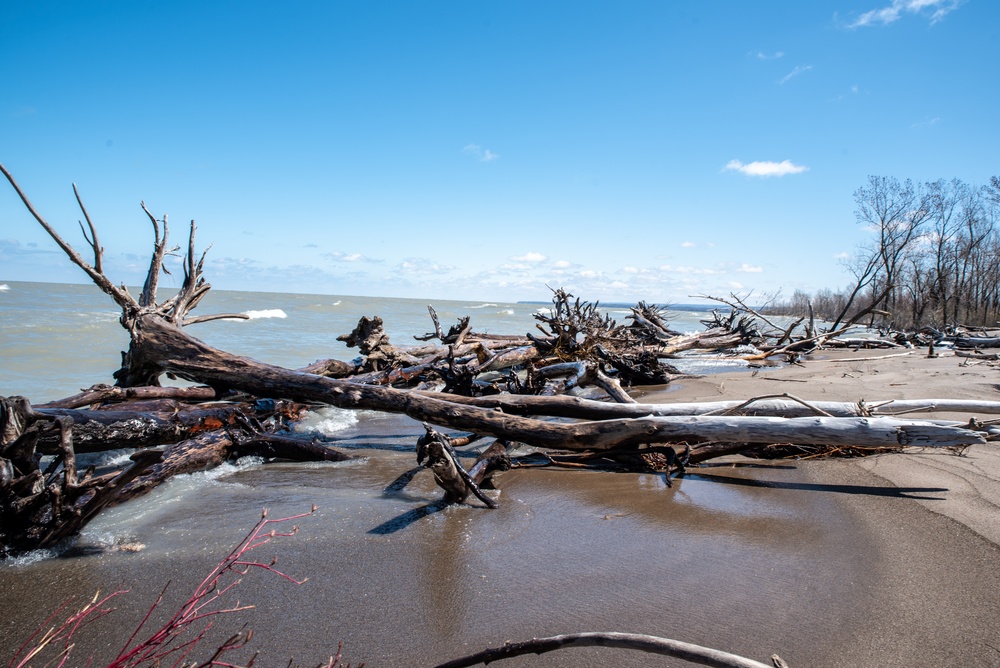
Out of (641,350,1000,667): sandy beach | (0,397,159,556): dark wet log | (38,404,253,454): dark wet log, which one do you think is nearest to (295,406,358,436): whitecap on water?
(38,404,253,454): dark wet log

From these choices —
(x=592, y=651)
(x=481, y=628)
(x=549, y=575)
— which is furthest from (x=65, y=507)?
(x=592, y=651)

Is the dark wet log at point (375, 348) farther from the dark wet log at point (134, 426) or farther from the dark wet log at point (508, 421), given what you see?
the dark wet log at point (508, 421)

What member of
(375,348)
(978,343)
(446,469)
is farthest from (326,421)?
(978,343)

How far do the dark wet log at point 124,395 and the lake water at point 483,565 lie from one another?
1893 millimetres

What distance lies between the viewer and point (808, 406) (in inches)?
167

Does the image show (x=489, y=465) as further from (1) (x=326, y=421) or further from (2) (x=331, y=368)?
(2) (x=331, y=368)

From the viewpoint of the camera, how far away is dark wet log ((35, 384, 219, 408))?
528 centimetres

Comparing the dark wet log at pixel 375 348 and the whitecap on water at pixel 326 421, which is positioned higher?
the dark wet log at pixel 375 348

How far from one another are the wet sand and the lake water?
0.04 ft

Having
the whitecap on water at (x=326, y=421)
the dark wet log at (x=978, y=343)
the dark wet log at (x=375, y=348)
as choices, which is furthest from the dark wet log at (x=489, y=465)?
the dark wet log at (x=978, y=343)

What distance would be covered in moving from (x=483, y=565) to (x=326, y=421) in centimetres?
443

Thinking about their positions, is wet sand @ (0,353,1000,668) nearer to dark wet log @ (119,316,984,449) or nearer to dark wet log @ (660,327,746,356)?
dark wet log @ (119,316,984,449)

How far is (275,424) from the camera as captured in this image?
19.3 ft

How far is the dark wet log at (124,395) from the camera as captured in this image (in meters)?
5.28
